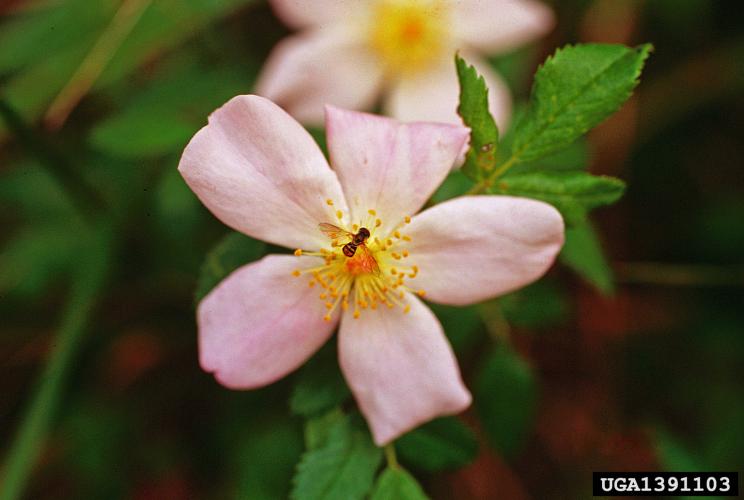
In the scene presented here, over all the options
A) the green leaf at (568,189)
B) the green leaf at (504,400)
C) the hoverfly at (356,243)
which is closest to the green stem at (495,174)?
the green leaf at (568,189)

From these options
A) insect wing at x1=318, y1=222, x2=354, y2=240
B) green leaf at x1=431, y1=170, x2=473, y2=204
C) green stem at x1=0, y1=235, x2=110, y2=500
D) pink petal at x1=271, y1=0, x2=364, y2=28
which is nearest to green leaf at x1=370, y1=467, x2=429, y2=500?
insect wing at x1=318, y1=222, x2=354, y2=240

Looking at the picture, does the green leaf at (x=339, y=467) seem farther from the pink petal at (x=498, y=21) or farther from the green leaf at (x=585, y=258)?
the pink petal at (x=498, y=21)

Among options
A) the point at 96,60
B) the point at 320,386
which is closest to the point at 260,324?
the point at 320,386

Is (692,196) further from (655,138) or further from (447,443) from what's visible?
(447,443)

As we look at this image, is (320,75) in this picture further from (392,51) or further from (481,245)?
(481,245)

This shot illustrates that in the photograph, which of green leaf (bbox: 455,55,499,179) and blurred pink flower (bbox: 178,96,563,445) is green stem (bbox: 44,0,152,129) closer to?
blurred pink flower (bbox: 178,96,563,445)
